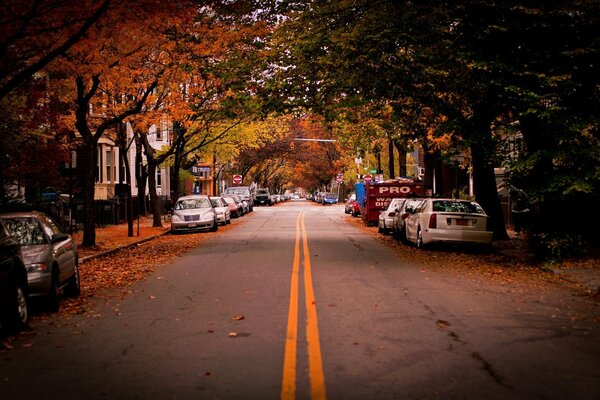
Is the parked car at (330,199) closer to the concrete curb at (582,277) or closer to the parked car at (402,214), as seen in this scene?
the parked car at (402,214)

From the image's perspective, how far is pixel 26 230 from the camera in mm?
9898

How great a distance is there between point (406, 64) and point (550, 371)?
11.9 m

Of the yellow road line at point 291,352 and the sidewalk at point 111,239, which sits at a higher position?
the sidewalk at point 111,239

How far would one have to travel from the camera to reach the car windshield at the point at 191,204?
1121 inches

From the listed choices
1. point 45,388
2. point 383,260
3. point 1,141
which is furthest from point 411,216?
point 45,388

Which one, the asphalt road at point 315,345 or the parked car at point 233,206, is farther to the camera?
the parked car at point 233,206

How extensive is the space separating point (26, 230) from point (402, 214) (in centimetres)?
1438

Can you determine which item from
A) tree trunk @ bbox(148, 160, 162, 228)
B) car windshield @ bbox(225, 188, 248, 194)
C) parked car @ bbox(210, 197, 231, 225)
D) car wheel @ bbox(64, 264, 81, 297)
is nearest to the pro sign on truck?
parked car @ bbox(210, 197, 231, 225)

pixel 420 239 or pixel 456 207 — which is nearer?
pixel 456 207

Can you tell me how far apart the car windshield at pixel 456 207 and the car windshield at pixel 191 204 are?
13.0m

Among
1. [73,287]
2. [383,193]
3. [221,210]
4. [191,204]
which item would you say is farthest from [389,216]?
[73,287]

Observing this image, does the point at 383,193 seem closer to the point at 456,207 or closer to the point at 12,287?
the point at 456,207

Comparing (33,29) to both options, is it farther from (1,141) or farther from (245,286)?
(1,141)

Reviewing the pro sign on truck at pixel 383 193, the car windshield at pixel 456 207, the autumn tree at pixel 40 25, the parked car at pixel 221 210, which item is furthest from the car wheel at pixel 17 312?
the parked car at pixel 221 210
